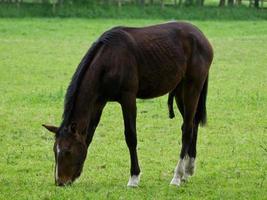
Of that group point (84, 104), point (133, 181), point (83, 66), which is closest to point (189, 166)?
point (133, 181)

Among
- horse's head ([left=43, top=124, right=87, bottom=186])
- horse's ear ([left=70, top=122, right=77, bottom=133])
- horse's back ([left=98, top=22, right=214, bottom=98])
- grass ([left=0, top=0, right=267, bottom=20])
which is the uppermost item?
horse's back ([left=98, top=22, right=214, bottom=98])

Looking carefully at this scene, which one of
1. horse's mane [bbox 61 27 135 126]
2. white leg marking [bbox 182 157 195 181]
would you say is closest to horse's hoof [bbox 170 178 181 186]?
white leg marking [bbox 182 157 195 181]

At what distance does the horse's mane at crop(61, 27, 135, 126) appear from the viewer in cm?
771

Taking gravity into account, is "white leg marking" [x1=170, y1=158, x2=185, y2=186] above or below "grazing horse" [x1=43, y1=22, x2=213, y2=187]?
below

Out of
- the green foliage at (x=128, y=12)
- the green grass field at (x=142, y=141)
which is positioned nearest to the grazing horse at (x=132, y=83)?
the green grass field at (x=142, y=141)

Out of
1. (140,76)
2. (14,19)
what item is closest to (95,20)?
(14,19)

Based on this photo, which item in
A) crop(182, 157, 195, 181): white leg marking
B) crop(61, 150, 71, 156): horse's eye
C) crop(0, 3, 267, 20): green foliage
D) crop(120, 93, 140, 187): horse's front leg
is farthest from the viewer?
crop(0, 3, 267, 20): green foliage

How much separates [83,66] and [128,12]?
35747 millimetres

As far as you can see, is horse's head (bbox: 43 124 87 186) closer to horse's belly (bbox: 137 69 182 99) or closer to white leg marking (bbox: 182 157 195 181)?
horse's belly (bbox: 137 69 182 99)

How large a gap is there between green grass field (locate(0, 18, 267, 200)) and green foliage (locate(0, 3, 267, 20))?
18.8m

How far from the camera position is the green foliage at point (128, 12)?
41.6m

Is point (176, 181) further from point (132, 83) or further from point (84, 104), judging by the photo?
point (84, 104)

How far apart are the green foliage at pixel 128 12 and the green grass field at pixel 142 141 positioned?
1875 centimetres

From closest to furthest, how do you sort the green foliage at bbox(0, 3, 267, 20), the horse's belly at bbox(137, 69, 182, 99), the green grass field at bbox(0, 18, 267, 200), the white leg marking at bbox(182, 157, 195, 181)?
the green grass field at bbox(0, 18, 267, 200) < the horse's belly at bbox(137, 69, 182, 99) < the white leg marking at bbox(182, 157, 195, 181) < the green foliage at bbox(0, 3, 267, 20)
